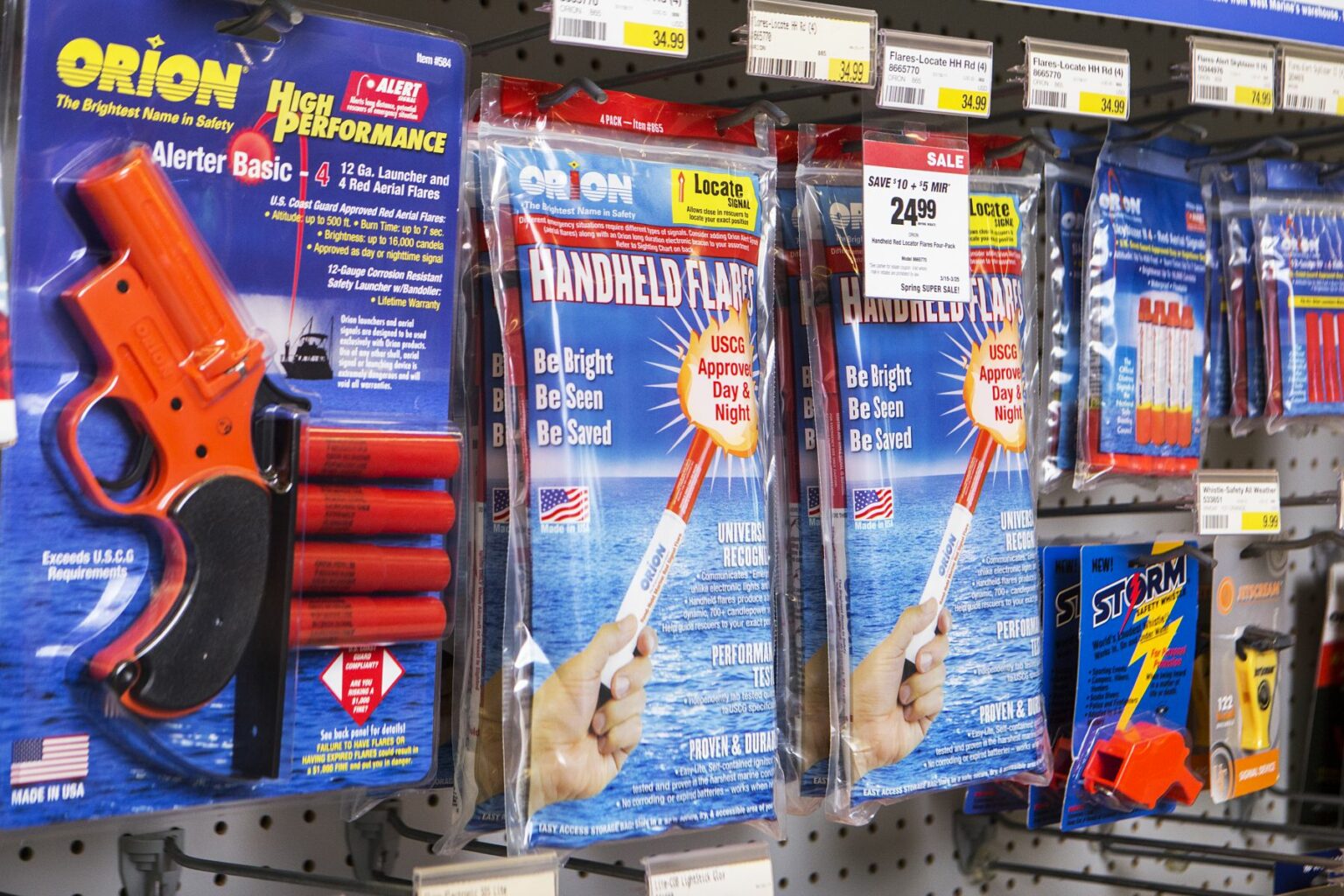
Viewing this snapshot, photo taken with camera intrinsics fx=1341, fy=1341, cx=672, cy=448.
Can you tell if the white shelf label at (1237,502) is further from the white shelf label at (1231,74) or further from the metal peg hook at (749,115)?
the metal peg hook at (749,115)

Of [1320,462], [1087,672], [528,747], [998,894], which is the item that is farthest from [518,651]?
[1320,462]

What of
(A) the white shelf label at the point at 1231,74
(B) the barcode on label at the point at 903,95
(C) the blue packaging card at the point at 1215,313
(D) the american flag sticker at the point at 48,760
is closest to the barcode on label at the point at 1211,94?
(A) the white shelf label at the point at 1231,74

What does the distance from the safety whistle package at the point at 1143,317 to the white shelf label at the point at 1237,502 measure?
4 cm

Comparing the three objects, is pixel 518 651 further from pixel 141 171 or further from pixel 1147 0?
pixel 1147 0

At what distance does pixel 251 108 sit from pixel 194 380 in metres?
0.19

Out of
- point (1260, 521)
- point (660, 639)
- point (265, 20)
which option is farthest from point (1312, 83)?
point (265, 20)

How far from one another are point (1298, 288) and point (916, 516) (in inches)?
25.4

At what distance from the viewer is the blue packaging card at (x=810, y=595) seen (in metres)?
1.21

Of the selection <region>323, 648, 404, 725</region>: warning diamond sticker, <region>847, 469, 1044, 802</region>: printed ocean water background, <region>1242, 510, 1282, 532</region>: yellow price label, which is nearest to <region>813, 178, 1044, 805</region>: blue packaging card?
<region>847, 469, 1044, 802</region>: printed ocean water background

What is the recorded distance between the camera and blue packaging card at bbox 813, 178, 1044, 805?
3.86 feet

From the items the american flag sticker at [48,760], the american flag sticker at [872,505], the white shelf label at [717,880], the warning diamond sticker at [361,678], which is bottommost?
the white shelf label at [717,880]

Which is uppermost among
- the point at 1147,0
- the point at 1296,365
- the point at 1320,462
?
the point at 1147,0

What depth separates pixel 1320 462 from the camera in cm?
187

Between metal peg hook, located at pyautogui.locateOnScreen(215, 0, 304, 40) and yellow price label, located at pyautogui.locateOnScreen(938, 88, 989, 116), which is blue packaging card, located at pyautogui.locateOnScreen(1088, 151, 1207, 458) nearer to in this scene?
yellow price label, located at pyautogui.locateOnScreen(938, 88, 989, 116)
